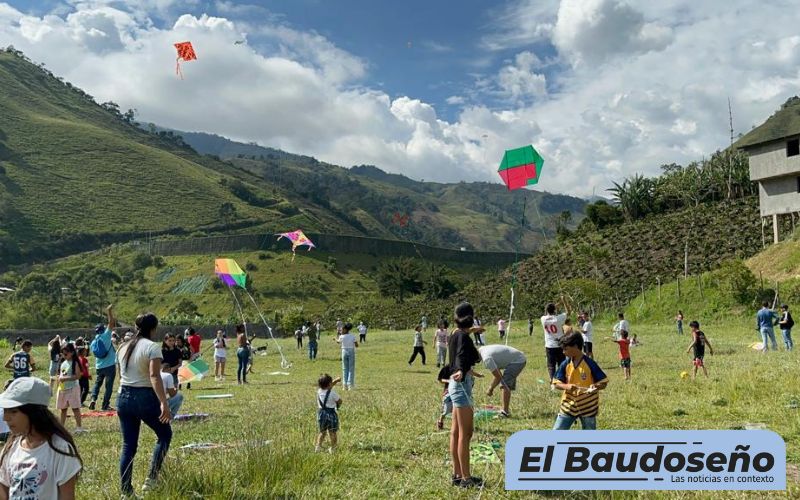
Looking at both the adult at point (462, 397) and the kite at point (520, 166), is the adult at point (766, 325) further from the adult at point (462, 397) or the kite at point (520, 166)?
the adult at point (462, 397)

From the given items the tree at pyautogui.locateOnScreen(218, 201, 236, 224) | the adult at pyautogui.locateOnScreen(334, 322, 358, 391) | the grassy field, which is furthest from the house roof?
the tree at pyautogui.locateOnScreen(218, 201, 236, 224)

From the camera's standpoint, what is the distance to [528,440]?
5.52 meters

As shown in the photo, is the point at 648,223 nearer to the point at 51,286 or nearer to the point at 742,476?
the point at 742,476

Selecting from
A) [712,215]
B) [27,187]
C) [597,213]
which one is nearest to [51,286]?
[27,187]

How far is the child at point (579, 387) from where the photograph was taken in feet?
21.9

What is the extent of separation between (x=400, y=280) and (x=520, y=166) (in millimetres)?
65104

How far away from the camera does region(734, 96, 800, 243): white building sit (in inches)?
1623

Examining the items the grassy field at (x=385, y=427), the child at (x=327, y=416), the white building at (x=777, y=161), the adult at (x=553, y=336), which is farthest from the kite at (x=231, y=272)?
the white building at (x=777, y=161)

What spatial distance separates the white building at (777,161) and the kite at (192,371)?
133 feet

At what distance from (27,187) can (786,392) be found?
426 feet

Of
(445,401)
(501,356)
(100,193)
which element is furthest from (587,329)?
(100,193)

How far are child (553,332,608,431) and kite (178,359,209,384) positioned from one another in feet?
33.0

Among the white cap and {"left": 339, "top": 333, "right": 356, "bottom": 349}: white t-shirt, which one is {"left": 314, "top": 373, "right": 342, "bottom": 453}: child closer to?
the white cap

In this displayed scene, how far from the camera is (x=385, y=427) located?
970 cm
